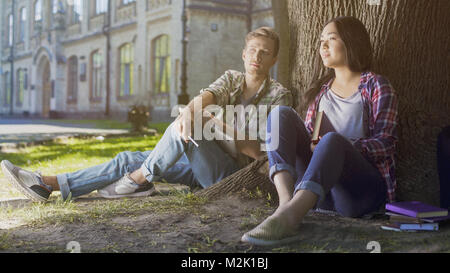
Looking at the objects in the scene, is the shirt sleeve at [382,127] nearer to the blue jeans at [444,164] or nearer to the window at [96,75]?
the blue jeans at [444,164]

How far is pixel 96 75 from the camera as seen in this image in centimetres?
2681

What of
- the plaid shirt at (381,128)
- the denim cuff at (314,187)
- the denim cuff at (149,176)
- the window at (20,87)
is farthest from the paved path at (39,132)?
the window at (20,87)

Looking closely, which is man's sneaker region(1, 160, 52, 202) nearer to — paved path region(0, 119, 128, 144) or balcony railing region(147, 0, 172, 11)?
paved path region(0, 119, 128, 144)

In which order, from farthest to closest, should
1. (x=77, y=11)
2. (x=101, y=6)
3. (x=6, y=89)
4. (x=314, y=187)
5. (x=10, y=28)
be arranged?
1. (x=6, y=89)
2. (x=10, y=28)
3. (x=77, y=11)
4. (x=101, y=6)
5. (x=314, y=187)

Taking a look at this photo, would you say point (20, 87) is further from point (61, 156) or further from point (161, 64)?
point (61, 156)

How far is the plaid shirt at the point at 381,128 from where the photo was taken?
105 inches

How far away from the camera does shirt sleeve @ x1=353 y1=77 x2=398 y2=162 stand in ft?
8.73

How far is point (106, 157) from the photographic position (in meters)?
7.12

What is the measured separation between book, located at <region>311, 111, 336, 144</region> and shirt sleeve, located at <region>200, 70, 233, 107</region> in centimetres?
75

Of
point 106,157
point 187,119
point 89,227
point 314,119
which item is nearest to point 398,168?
point 314,119

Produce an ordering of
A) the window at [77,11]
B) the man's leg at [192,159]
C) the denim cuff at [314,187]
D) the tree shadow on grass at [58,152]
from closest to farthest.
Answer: the denim cuff at [314,187]
the man's leg at [192,159]
the tree shadow on grass at [58,152]
the window at [77,11]

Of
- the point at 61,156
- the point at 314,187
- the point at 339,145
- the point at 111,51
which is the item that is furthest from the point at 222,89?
the point at 111,51

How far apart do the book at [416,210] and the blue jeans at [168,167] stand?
127 cm

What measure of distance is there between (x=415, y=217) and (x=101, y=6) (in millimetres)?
26093
